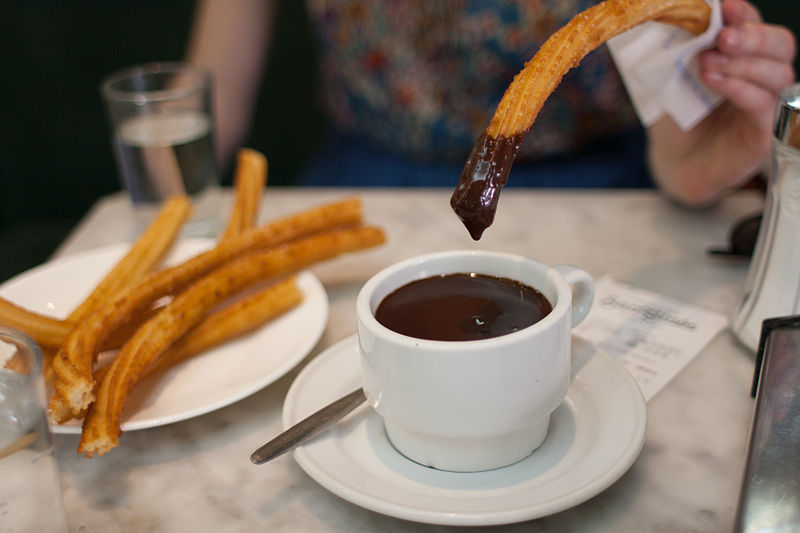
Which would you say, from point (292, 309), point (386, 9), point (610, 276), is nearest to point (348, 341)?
point (292, 309)

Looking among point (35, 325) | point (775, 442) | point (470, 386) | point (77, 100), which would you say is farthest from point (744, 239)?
point (77, 100)

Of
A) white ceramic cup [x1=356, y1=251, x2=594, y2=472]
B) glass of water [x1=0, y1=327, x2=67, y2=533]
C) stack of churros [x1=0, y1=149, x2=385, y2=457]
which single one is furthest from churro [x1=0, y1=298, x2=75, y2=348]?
white ceramic cup [x1=356, y1=251, x2=594, y2=472]

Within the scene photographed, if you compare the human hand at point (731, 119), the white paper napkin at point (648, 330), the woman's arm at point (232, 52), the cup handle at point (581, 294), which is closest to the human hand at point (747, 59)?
the human hand at point (731, 119)

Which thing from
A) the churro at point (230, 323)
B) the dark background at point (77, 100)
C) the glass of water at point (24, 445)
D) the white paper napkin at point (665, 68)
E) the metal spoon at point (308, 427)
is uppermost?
the white paper napkin at point (665, 68)

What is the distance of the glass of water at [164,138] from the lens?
39.6 inches

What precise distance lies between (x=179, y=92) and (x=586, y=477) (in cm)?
79

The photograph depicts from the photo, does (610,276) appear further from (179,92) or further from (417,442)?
(179,92)

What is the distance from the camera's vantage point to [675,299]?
2.66ft

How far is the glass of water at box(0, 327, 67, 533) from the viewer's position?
17.2 inches

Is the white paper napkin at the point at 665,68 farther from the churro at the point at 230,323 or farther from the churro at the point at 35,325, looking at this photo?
the churro at the point at 35,325

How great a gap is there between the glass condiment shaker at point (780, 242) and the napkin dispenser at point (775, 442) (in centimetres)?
11

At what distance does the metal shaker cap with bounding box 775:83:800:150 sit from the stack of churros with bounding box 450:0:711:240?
137 mm

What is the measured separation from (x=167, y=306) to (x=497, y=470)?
0.33 metres

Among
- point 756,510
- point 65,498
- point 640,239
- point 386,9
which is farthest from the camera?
point 386,9
